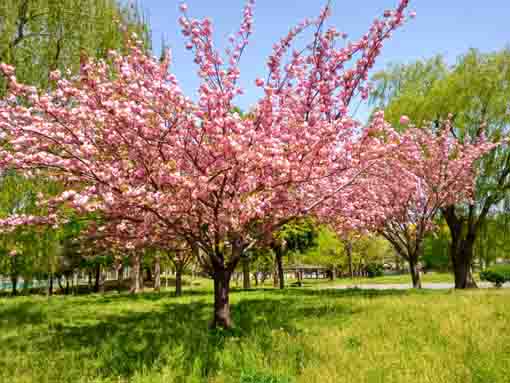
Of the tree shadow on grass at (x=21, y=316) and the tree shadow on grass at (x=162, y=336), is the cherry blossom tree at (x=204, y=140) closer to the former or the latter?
the tree shadow on grass at (x=162, y=336)

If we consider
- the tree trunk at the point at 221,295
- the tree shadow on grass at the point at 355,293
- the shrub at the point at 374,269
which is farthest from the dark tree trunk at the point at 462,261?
the shrub at the point at 374,269

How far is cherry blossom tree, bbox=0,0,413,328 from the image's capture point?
16.5 feet

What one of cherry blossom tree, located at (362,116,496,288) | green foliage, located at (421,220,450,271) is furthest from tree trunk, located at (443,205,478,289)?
green foliage, located at (421,220,450,271)

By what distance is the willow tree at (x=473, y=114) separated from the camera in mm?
15789

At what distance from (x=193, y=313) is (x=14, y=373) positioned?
16.6 ft

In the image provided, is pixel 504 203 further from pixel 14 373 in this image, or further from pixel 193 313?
pixel 14 373

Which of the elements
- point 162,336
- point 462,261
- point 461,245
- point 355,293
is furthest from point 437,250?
point 162,336

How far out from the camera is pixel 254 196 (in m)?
5.88

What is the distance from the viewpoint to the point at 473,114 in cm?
1638

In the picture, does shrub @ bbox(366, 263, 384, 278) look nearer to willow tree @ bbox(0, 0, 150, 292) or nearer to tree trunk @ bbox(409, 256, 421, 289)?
tree trunk @ bbox(409, 256, 421, 289)

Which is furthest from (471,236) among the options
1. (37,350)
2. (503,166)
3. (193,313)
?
(37,350)

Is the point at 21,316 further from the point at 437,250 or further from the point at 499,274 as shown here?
the point at 437,250

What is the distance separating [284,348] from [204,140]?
11.5 feet

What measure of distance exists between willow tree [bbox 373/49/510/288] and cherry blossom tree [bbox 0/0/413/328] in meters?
11.6
